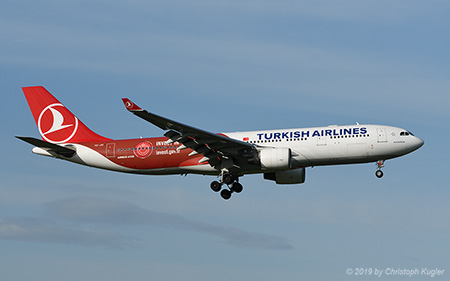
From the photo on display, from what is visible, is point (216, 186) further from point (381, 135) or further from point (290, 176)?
point (381, 135)

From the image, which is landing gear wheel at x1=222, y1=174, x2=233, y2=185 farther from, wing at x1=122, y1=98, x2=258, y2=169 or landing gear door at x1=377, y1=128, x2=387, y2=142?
landing gear door at x1=377, y1=128, x2=387, y2=142

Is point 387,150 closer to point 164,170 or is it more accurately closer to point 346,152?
point 346,152

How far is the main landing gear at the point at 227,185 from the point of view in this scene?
46875 mm

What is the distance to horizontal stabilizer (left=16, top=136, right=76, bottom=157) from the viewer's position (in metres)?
47.4

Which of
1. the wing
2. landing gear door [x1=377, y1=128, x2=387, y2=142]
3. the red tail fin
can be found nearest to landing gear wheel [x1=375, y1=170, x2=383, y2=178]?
landing gear door [x1=377, y1=128, x2=387, y2=142]

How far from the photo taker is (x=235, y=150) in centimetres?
4553

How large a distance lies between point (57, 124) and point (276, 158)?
17.4 metres

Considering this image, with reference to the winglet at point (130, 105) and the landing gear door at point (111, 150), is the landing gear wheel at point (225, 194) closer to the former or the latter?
the landing gear door at point (111, 150)

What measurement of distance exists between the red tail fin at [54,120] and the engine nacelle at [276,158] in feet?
40.2

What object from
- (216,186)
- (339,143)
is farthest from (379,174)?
(216,186)

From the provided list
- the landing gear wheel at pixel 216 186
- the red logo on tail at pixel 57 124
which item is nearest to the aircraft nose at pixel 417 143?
the landing gear wheel at pixel 216 186

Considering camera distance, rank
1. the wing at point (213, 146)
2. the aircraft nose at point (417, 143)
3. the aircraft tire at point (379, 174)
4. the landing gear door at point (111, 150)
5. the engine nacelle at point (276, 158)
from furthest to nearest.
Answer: the landing gear door at point (111, 150)
the aircraft tire at point (379, 174)
the aircraft nose at point (417, 143)
the engine nacelle at point (276, 158)
the wing at point (213, 146)

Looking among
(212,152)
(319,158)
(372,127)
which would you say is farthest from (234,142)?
(372,127)

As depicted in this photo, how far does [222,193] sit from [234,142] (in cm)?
594
